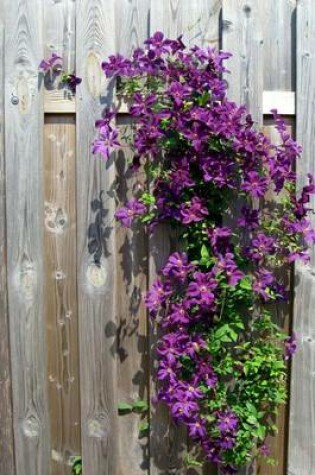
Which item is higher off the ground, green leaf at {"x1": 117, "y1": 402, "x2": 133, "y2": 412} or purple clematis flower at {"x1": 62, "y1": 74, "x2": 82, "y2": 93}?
purple clematis flower at {"x1": 62, "y1": 74, "x2": 82, "y2": 93}

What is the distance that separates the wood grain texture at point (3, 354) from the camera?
8.78 ft

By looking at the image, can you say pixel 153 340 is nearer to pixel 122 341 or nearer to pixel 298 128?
pixel 122 341

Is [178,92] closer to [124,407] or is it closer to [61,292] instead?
[61,292]

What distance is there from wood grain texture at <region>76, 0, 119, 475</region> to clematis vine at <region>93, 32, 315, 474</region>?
11 centimetres

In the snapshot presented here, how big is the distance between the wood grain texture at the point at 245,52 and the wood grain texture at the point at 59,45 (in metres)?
0.67

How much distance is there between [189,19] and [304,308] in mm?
1364

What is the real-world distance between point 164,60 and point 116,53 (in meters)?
0.21

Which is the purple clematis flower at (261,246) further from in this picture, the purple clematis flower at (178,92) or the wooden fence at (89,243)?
the purple clematis flower at (178,92)

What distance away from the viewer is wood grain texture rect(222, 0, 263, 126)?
2.60 m

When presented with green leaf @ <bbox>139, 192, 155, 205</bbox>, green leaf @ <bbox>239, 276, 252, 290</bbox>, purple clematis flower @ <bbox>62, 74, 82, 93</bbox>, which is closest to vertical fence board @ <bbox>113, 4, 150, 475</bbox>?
green leaf @ <bbox>139, 192, 155, 205</bbox>

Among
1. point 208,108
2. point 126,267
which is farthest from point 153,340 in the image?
point 208,108

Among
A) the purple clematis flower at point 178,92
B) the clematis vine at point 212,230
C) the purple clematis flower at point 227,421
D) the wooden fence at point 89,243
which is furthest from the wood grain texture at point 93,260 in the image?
the purple clematis flower at point 227,421

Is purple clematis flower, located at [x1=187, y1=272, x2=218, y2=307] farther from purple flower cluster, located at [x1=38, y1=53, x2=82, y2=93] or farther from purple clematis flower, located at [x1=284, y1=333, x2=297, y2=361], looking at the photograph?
purple flower cluster, located at [x1=38, y1=53, x2=82, y2=93]

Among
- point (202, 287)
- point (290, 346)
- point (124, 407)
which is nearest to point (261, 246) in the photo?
point (202, 287)
